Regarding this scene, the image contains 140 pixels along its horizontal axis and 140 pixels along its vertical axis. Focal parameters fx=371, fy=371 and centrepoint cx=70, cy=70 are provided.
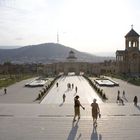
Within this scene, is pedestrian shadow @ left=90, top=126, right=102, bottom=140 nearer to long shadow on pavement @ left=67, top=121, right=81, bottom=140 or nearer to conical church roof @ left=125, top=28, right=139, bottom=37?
long shadow on pavement @ left=67, top=121, right=81, bottom=140

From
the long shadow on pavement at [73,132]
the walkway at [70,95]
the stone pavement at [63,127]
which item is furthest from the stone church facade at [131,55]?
the long shadow on pavement at [73,132]

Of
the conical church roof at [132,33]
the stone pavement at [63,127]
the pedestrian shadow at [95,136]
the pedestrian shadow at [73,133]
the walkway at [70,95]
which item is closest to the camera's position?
the pedestrian shadow at [95,136]

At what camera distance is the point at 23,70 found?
392 feet

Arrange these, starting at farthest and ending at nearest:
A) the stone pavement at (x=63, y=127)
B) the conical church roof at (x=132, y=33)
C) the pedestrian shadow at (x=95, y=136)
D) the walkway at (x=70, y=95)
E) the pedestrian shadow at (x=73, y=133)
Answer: the conical church roof at (x=132, y=33), the walkway at (x=70, y=95), the stone pavement at (x=63, y=127), the pedestrian shadow at (x=73, y=133), the pedestrian shadow at (x=95, y=136)

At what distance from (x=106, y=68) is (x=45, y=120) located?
98.9 meters

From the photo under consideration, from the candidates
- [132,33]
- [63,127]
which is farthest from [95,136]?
[132,33]

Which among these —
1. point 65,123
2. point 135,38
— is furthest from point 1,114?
point 135,38

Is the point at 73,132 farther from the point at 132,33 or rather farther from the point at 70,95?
the point at 132,33

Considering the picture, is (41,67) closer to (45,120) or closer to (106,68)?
(106,68)

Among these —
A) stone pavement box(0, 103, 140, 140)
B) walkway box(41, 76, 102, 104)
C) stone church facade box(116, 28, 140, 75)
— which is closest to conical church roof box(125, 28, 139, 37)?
stone church facade box(116, 28, 140, 75)

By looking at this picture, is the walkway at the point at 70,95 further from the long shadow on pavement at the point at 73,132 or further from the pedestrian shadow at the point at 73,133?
the pedestrian shadow at the point at 73,133

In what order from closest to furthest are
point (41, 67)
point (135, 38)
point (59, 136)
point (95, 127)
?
point (59, 136), point (95, 127), point (135, 38), point (41, 67)

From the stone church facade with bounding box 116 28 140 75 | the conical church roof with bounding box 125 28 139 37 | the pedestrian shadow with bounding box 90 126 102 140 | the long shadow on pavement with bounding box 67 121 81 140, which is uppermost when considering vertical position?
the conical church roof with bounding box 125 28 139 37

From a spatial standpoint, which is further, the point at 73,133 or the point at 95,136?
the point at 73,133
